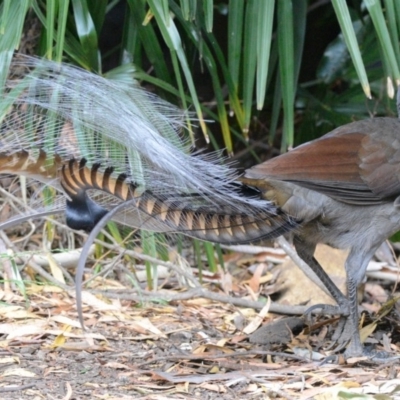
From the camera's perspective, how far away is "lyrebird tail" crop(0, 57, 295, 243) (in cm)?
280

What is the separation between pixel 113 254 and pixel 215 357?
5.28 feet

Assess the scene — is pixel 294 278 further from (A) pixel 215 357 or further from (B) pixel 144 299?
(A) pixel 215 357

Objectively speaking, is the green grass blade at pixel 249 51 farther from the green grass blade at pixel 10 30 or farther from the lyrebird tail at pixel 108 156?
the green grass blade at pixel 10 30

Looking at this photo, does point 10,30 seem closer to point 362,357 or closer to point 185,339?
point 185,339

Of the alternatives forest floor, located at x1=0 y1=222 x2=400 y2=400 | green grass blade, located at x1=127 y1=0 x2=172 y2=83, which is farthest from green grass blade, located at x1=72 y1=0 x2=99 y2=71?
forest floor, located at x1=0 y1=222 x2=400 y2=400

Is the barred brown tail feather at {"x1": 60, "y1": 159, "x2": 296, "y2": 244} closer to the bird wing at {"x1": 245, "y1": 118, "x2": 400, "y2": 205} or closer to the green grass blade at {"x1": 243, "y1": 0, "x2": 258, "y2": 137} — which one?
the bird wing at {"x1": 245, "y1": 118, "x2": 400, "y2": 205}

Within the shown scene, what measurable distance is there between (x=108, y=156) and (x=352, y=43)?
1223mm

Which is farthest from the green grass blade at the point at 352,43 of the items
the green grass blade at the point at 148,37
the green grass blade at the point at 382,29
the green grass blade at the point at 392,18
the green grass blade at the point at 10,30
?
the green grass blade at the point at 10,30

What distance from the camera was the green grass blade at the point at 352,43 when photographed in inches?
133

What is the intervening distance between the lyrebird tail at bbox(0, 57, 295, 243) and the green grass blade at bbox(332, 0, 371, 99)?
0.71 meters

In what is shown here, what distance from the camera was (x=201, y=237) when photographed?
316cm

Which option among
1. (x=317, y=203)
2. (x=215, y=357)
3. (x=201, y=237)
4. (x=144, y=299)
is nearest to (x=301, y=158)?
(x=317, y=203)

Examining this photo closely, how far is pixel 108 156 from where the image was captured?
2.88 metres

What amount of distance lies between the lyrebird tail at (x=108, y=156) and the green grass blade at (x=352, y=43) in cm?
71
